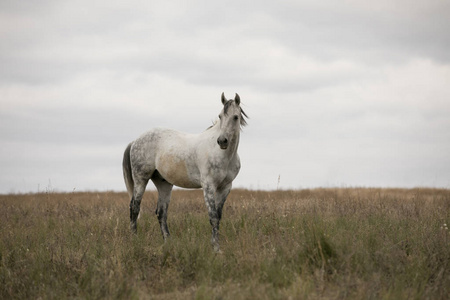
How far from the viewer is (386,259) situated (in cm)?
582

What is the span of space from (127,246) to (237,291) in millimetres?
3125

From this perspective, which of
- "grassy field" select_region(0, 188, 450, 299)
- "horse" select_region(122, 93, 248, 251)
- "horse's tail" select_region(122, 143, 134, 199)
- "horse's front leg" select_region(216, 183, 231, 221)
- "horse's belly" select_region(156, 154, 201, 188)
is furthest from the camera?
"horse's tail" select_region(122, 143, 134, 199)

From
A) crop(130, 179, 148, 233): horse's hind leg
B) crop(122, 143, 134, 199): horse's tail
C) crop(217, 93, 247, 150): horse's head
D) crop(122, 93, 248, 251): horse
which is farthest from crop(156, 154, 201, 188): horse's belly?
crop(122, 143, 134, 199): horse's tail

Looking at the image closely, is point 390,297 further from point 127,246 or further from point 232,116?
point 127,246

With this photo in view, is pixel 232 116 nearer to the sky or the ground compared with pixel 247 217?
nearer to the sky

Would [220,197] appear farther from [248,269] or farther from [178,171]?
[248,269]

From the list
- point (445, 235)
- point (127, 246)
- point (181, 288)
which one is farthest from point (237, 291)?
point (445, 235)

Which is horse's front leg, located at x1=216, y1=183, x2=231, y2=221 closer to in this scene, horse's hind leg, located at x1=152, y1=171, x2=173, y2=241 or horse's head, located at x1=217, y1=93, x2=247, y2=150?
horse's head, located at x1=217, y1=93, x2=247, y2=150

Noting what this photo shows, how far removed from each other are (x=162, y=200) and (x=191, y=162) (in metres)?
1.54

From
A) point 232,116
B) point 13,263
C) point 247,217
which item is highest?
point 232,116

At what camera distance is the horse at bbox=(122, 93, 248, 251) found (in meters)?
7.47

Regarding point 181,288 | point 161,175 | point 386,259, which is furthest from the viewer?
point 161,175

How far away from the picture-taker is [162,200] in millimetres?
9266

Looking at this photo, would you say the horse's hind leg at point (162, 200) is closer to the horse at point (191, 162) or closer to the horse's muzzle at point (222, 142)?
the horse at point (191, 162)
